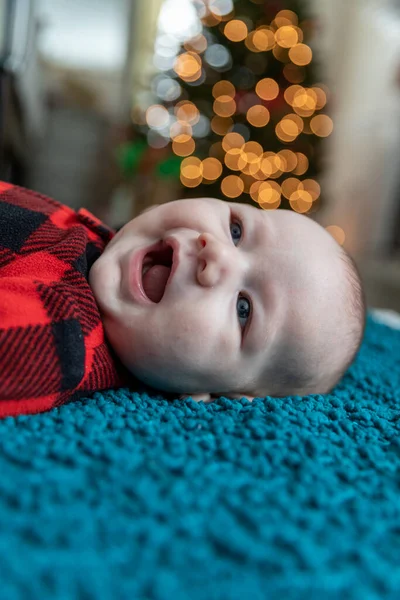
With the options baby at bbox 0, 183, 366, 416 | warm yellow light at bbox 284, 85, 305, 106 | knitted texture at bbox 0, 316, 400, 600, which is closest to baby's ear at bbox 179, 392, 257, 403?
baby at bbox 0, 183, 366, 416

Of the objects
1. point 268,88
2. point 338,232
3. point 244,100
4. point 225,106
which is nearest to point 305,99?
point 268,88

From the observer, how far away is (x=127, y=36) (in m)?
3.94

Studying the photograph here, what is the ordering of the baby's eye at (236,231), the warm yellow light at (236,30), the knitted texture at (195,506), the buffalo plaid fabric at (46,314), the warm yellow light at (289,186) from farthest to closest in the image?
the warm yellow light at (289,186)
the warm yellow light at (236,30)
the baby's eye at (236,231)
the buffalo plaid fabric at (46,314)
the knitted texture at (195,506)

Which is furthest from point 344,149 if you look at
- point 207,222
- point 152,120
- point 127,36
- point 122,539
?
point 122,539

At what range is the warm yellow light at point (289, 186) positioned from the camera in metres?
2.91

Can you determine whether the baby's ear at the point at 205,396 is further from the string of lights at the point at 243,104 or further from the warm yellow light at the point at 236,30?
the warm yellow light at the point at 236,30

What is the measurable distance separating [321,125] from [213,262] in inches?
96.3

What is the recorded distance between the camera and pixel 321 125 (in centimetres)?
293

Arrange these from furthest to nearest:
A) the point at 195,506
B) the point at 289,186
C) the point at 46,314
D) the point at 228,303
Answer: the point at 289,186 → the point at 228,303 → the point at 46,314 → the point at 195,506

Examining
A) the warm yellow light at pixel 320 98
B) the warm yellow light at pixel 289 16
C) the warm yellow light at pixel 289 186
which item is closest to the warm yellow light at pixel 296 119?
the warm yellow light at pixel 320 98

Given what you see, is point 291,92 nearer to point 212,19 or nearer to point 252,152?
point 252,152

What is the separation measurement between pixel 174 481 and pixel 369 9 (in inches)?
149

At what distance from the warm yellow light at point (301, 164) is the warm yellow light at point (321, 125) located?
147 mm

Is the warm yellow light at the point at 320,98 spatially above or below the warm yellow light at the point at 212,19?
below
